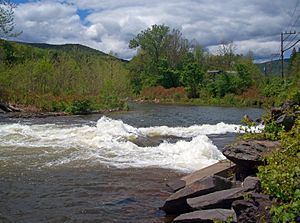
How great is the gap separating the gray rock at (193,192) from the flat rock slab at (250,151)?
0.59 m

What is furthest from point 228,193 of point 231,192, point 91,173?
point 91,173

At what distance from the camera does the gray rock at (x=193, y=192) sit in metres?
7.44

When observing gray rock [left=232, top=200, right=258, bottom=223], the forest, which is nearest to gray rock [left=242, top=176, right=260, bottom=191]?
gray rock [left=232, top=200, right=258, bottom=223]

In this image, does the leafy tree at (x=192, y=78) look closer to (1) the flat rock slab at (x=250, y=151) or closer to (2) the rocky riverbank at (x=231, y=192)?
(2) the rocky riverbank at (x=231, y=192)

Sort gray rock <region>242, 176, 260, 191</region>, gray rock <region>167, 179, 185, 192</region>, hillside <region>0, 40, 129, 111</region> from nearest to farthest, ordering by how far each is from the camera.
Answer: gray rock <region>242, 176, 260, 191</region>, gray rock <region>167, 179, 185, 192</region>, hillside <region>0, 40, 129, 111</region>

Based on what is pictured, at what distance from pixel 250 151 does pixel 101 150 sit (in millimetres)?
7844

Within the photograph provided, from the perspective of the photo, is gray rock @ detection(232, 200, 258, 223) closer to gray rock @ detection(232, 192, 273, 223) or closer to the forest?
gray rock @ detection(232, 192, 273, 223)

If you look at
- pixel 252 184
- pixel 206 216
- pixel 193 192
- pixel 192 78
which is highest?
pixel 192 78

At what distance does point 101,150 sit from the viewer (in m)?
14.6

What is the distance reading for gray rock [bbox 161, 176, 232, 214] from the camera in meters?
7.44

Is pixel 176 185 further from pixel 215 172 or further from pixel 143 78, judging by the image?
pixel 143 78

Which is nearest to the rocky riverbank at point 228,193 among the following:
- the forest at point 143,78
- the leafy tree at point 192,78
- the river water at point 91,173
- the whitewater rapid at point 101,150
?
the river water at point 91,173

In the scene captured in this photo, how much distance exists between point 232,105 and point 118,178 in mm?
45009

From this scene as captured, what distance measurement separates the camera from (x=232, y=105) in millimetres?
53438
